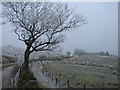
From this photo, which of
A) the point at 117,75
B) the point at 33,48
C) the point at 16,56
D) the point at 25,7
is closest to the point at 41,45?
the point at 33,48

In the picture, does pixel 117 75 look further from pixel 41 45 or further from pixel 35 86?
pixel 41 45

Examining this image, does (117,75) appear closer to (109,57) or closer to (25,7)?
(109,57)

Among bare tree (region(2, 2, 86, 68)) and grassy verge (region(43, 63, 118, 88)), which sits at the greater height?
bare tree (region(2, 2, 86, 68))

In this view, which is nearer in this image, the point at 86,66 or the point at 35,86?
the point at 35,86

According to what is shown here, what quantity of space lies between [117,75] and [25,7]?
24.8 ft

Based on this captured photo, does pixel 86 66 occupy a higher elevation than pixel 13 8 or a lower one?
lower

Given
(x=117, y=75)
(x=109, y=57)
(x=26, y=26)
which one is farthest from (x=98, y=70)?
(x=26, y=26)

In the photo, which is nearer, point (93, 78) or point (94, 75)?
point (93, 78)

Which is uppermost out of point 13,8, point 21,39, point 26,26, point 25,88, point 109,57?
point 13,8

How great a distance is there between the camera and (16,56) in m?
26.0

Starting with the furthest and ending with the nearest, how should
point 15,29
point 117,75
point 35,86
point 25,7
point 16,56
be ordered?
point 16,56 → point 15,29 → point 25,7 → point 117,75 → point 35,86

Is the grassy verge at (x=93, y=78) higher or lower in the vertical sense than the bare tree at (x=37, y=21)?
lower

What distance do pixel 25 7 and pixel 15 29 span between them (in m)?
2.06

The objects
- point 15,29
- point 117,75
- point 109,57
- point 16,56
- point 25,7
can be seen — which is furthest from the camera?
point 16,56
